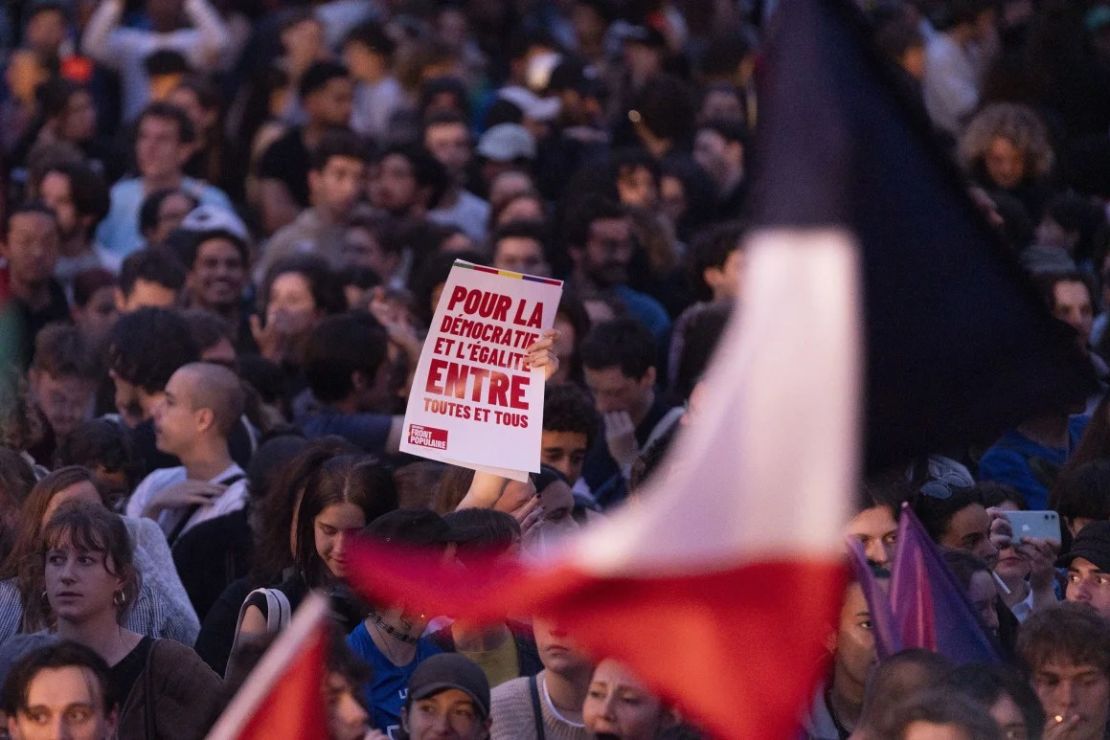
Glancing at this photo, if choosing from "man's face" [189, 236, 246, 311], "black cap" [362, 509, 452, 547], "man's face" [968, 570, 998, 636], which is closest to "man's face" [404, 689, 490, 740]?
"black cap" [362, 509, 452, 547]

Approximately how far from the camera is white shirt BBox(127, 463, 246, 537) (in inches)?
315

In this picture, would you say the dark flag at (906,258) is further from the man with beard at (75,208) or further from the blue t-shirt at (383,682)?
the man with beard at (75,208)

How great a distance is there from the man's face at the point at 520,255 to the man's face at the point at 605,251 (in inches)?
11.6

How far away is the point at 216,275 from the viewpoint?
1128cm

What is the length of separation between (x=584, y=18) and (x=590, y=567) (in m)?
14.8

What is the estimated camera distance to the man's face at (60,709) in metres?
5.60

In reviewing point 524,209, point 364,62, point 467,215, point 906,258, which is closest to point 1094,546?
point 906,258

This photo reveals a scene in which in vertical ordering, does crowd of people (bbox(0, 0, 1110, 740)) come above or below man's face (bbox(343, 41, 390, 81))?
below

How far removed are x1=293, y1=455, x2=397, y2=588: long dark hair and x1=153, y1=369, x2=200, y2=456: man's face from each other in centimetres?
140

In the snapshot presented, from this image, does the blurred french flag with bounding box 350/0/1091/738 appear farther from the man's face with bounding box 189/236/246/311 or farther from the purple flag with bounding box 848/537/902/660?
the man's face with bounding box 189/236/246/311

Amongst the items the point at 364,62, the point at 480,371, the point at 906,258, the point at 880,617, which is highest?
the point at 906,258

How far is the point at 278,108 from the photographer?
16.3 metres

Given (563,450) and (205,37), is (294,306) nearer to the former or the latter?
(563,450)

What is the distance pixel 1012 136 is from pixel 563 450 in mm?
5293
